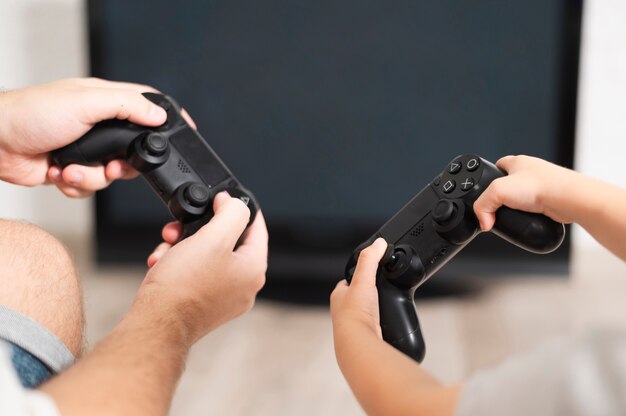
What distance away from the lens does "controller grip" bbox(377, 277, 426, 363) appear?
930 mm

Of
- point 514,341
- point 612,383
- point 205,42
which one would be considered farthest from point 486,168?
point 205,42

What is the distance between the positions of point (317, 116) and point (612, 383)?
1.39 meters

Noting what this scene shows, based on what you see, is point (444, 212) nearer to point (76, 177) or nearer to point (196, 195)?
point (196, 195)

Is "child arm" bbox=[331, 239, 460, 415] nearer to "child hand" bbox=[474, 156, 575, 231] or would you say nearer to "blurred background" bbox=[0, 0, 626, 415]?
"child hand" bbox=[474, 156, 575, 231]

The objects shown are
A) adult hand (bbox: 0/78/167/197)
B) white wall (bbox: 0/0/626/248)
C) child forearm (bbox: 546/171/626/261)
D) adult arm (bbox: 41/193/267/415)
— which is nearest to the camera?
adult arm (bbox: 41/193/267/415)

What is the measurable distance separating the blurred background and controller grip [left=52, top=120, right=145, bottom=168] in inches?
29.4

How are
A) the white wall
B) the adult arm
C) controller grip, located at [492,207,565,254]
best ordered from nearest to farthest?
1. the adult arm
2. controller grip, located at [492,207,565,254]
3. the white wall

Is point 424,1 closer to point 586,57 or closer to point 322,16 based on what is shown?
point 322,16

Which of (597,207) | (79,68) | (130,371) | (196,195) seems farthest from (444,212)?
(79,68)

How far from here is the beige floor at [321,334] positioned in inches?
59.5

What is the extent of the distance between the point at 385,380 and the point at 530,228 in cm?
26

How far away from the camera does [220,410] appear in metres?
1.46

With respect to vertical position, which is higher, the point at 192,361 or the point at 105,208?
the point at 105,208

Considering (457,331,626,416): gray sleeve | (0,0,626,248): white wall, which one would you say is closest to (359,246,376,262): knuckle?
(457,331,626,416): gray sleeve
